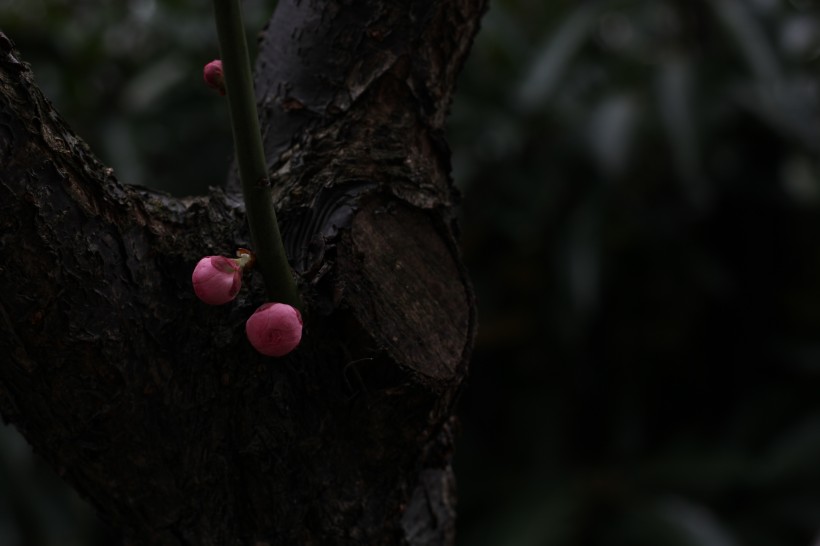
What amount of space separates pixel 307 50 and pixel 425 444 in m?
0.20

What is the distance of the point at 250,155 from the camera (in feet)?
0.98

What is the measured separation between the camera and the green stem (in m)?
0.28

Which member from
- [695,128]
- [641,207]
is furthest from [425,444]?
[641,207]

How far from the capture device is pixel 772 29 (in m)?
1.53

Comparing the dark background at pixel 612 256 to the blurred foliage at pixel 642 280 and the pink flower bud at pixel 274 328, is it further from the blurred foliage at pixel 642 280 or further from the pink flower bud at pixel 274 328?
the pink flower bud at pixel 274 328

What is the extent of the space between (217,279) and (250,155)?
1.9 inches

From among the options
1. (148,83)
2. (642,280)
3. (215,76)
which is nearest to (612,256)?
(642,280)

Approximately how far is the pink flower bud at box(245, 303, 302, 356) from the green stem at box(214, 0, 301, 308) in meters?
0.01

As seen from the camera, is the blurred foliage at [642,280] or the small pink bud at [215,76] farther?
the blurred foliage at [642,280]

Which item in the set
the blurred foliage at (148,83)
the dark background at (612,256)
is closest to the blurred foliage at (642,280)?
the dark background at (612,256)

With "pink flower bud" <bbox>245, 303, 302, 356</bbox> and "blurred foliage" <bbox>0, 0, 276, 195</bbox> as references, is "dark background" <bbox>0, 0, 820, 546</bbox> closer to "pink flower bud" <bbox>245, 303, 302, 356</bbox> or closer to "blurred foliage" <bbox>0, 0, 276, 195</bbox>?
"blurred foliage" <bbox>0, 0, 276, 195</bbox>

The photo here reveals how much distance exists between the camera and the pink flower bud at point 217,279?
0.32 metres

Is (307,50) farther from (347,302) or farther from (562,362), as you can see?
(562,362)

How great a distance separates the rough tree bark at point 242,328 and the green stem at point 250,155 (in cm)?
2
